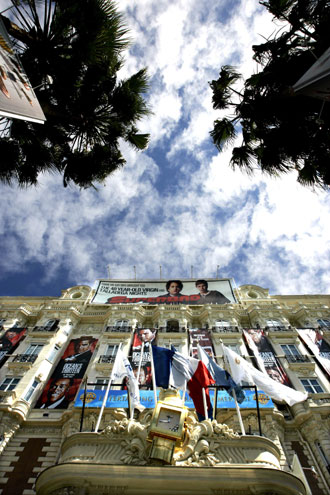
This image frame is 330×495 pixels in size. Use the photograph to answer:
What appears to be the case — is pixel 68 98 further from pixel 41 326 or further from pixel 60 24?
pixel 41 326

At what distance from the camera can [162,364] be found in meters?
15.3

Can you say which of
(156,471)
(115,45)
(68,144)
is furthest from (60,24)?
(156,471)

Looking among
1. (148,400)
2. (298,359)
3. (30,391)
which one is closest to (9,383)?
(30,391)

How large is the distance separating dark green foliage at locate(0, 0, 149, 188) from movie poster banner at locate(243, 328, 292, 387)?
16047 mm

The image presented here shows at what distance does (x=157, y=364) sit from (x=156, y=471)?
5.34 meters

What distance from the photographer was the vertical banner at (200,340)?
25334 mm

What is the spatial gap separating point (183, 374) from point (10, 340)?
18.1 meters

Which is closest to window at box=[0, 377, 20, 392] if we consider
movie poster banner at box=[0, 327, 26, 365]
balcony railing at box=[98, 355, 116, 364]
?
movie poster banner at box=[0, 327, 26, 365]

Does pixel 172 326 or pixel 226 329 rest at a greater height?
pixel 172 326

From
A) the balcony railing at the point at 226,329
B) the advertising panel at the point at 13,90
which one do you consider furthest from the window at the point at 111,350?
the advertising panel at the point at 13,90

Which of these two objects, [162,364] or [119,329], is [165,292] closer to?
[119,329]

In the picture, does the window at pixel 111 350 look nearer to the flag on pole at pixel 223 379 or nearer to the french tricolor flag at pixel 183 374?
the french tricolor flag at pixel 183 374

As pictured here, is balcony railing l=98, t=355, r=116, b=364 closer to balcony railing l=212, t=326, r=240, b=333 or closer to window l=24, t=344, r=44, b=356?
window l=24, t=344, r=44, b=356

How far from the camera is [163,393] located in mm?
13430
